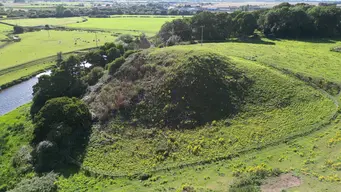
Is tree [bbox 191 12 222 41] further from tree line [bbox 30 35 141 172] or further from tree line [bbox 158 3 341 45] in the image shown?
tree line [bbox 30 35 141 172]

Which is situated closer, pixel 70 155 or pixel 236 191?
pixel 236 191

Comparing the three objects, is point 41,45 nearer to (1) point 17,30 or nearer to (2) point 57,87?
(1) point 17,30

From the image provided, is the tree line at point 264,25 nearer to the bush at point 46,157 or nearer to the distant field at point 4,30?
the bush at point 46,157

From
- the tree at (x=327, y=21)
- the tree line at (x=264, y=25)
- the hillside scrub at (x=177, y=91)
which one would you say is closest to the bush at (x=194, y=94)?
the hillside scrub at (x=177, y=91)

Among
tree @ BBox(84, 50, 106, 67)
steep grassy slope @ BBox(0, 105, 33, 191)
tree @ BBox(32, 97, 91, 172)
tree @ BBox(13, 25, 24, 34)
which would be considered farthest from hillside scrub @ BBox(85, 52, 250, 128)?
tree @ BBox(13, 25, 24, 34)

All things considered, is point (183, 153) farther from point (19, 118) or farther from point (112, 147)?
point (19, 118)

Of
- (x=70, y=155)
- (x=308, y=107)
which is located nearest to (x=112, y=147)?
(x=70, y=155)
